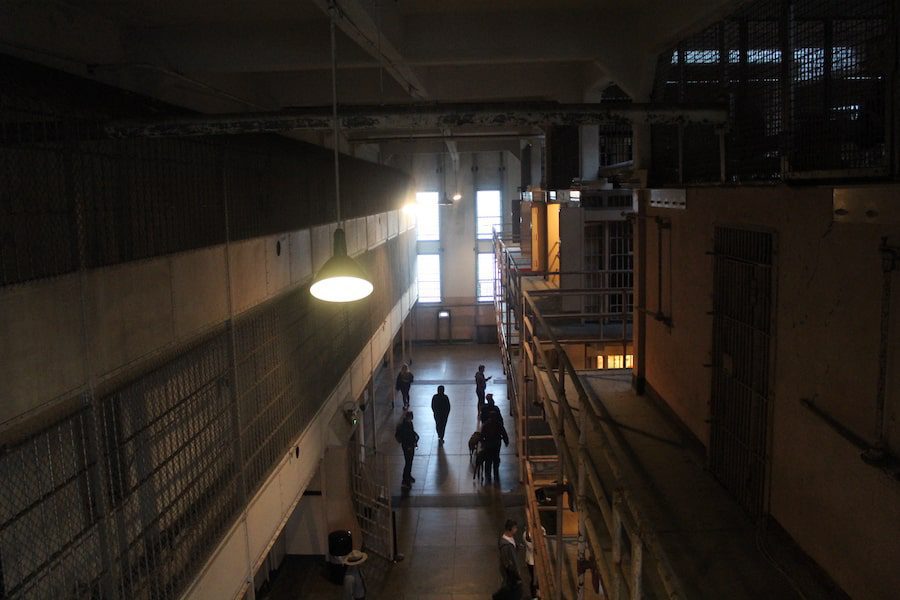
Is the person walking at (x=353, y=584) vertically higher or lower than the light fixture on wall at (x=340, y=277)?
lower

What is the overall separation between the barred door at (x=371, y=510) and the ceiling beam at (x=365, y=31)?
598 centimetres

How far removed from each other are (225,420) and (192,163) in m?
1.97

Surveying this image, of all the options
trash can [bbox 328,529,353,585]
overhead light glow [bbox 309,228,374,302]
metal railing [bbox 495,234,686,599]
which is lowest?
trash can [bbox 328,529,353,585]

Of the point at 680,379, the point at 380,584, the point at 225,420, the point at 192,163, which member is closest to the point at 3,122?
the point at 192,163

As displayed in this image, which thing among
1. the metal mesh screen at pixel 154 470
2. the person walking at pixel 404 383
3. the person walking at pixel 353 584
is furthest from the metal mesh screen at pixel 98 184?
the person walking at pixel 404 383

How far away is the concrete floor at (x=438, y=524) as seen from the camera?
9766mm

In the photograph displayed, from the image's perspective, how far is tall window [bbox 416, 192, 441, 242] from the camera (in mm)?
25891

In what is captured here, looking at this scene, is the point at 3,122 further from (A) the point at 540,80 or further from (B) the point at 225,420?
(A) the point at 540,80

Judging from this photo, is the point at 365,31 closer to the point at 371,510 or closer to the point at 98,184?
the point at 98,184

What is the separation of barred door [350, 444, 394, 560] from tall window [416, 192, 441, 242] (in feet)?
49.6

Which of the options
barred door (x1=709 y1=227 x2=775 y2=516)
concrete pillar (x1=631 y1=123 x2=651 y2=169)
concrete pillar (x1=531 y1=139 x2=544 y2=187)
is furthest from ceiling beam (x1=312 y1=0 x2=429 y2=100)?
concrete pillar (x1=531 y1=139 x2=544 y2=187)

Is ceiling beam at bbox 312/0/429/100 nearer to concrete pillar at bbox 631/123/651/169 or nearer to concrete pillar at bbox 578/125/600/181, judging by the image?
concrete pillar at bbox 631/123/651/169

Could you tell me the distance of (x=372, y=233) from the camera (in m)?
13.5

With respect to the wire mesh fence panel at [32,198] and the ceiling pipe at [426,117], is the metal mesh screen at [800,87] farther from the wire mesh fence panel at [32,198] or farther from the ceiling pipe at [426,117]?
the wire mesh fence panel at [32,198]
